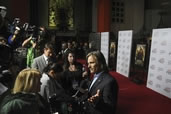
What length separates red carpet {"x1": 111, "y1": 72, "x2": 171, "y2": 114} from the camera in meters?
3.23

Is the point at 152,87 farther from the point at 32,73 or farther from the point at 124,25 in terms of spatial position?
the point at 124,25

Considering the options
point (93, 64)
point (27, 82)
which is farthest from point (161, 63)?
point (27, 82)

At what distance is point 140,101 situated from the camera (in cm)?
369

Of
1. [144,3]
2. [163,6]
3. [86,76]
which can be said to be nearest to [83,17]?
[144,3]

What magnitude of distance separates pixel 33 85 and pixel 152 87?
3.52 m

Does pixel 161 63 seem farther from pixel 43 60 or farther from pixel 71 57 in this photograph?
pixel 43 60

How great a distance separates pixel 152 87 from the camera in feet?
14.2

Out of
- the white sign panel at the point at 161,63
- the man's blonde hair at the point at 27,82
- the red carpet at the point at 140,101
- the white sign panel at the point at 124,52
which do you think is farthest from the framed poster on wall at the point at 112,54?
the man's blonde hair at the point at 27,82

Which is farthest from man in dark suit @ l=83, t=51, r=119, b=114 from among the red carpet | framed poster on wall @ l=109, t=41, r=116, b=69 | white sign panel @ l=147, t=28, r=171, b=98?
framed poster on wall @ l=109, t=41, r=116, b=69

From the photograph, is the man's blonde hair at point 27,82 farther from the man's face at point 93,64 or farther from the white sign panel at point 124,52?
the white sign panel at point 124,52

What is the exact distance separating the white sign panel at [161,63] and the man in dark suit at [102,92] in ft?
8.04

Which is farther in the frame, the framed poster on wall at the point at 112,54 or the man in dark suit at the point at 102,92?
the framed poster on wall at the point at 112,54

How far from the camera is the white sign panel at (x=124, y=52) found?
17.5 ft

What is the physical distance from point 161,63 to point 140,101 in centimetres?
92
